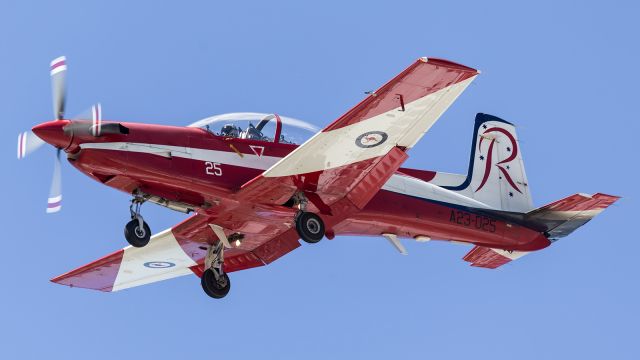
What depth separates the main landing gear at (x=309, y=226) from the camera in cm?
2269

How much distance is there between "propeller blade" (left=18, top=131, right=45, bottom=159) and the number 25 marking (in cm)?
295

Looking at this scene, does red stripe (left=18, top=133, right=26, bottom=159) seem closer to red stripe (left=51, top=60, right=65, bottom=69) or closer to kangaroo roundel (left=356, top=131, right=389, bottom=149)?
red stripe (left=51, top=60, right=65, bottom=69)

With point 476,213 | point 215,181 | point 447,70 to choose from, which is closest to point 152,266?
point 215,181

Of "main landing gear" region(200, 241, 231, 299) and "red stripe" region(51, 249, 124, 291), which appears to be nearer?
"main landing gear" region(200, 241, 231, 299)

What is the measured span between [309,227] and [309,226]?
24mm

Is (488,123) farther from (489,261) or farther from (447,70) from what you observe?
(447,70)

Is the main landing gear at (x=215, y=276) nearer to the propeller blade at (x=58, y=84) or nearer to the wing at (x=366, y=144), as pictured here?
the wing at (x=366, y=144)

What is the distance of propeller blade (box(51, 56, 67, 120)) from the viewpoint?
21.8 m

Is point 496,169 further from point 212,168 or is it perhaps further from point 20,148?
point 20,148

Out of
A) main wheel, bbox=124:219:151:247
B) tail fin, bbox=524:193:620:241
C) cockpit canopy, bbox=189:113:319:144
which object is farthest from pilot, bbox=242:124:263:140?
tail fin, bbox=524:193:620:241

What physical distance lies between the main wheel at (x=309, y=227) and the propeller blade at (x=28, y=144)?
15.9ft

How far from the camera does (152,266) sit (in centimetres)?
2656

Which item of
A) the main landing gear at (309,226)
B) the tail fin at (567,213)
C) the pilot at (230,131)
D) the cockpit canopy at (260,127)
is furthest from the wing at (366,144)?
the tail fin at (567,213)

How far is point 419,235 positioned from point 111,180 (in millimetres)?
6883
